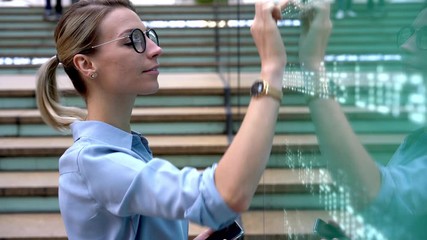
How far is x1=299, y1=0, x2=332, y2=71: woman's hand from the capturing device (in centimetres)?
96

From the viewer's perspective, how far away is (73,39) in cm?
113

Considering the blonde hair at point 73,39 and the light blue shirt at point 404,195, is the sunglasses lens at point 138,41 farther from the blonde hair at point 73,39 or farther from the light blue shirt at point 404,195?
the light blue shirt at point 404,195

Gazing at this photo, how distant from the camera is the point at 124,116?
1.16 meters

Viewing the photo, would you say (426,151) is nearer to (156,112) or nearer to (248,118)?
(248,118)

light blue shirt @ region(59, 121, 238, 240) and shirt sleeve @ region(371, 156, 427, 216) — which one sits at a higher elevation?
shirt sleeve @ region(371, 156, 427, 216)

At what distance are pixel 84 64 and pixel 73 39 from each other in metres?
0.06

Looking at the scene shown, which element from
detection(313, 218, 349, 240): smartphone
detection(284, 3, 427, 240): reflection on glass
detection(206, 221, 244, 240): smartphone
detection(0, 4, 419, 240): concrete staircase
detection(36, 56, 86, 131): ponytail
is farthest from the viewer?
detection(36, 56, 86, 131): ponytail

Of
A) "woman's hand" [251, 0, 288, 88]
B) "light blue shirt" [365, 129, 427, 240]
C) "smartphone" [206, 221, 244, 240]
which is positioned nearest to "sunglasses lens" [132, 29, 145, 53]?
"woman's hand" [251, 0, 288, 88]

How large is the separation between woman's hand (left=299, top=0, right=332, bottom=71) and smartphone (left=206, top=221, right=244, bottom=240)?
0.33 m

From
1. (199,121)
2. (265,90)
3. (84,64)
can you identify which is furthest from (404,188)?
(199,121)

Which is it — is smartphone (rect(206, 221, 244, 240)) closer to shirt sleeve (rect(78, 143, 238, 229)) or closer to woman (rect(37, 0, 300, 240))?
woman (rect(37, 0, 300, 240))

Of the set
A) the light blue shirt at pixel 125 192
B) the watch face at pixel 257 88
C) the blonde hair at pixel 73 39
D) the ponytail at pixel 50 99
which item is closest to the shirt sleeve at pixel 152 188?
the light blue shirt at pixel 125 192

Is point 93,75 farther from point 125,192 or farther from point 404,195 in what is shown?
point 404,195

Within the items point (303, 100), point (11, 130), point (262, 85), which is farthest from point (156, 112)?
point (262, 85)
